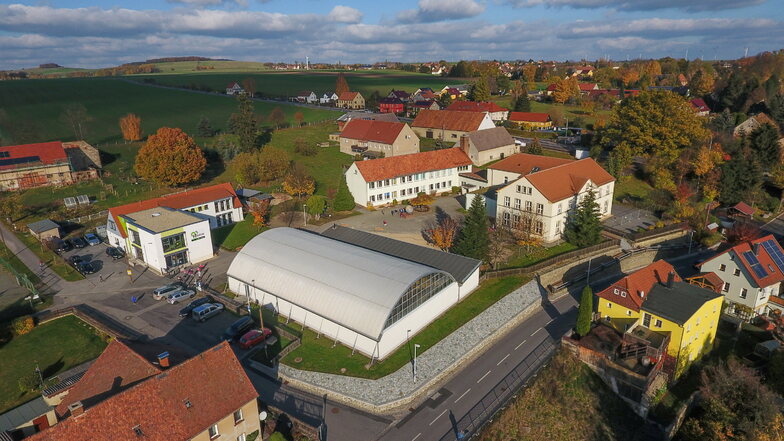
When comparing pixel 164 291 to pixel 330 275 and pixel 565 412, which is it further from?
pixel 565 412

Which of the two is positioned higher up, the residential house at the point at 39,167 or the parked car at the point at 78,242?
the residential house at the point at 39,167

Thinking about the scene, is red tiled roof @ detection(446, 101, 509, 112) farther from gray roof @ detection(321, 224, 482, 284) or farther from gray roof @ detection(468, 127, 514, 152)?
gray roof @ detection(321, 224, 482, 284)

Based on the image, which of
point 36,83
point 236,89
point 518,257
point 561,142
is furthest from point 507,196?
point 36,83

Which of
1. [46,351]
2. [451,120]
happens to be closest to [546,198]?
[451,120]

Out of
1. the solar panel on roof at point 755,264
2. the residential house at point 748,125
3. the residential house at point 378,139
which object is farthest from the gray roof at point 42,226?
the residential house at point 748,125

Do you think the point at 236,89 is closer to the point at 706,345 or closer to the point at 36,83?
the point at 36,83

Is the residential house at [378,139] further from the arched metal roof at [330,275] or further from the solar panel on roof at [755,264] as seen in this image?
the solar panel on roof at [755,264]
